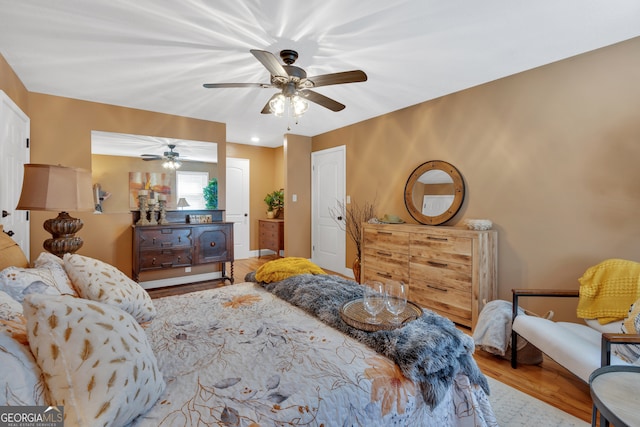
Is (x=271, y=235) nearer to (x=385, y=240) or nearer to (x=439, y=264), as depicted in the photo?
(x=385, y=240)

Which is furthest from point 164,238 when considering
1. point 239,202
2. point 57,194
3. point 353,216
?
point 353,216

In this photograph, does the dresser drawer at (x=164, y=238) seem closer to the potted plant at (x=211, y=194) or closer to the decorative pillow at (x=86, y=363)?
the potted plant at (x=211, y=194)

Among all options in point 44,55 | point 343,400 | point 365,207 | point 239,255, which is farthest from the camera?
point 239,255

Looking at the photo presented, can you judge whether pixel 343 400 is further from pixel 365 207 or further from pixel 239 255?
pixel 239 255

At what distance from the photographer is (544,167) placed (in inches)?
107

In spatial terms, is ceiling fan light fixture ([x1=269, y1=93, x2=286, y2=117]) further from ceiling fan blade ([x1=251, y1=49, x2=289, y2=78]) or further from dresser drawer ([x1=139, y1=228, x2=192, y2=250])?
dresser drawer ([x1=139, y1=228, x2=192, y2=250])

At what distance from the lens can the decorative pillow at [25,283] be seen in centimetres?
121

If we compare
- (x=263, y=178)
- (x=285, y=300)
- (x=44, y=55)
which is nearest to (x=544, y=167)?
(x=285, y=300)

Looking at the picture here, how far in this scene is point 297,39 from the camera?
2299mm

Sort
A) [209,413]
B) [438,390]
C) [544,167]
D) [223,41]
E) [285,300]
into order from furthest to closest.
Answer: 1. [544,167]
2. [223,41]
3. [285,300]
4. [438,390]
5. [209,413]

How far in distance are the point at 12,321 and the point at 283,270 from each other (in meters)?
1.45

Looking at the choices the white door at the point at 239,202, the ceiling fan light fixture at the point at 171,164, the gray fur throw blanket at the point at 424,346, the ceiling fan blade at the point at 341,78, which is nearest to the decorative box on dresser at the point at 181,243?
the ceiling fan light fixture at the point at 171,164

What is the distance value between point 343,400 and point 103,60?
3275 mm

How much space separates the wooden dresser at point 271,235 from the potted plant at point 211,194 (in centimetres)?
148
